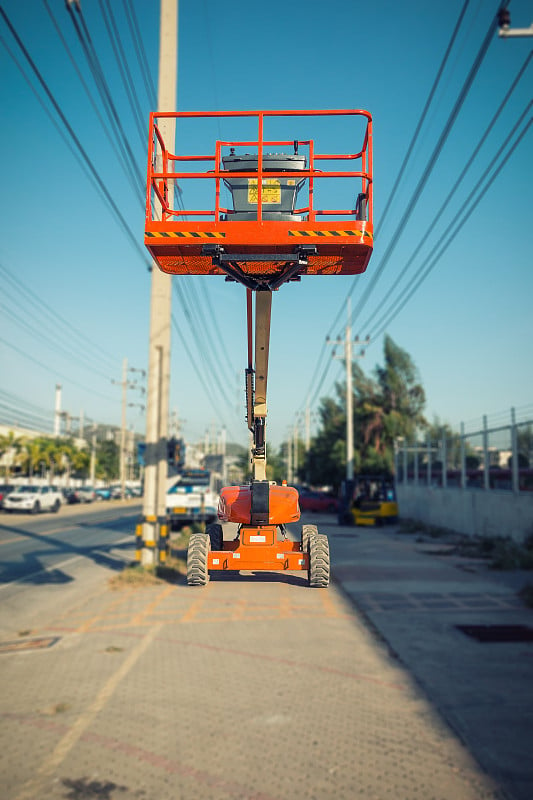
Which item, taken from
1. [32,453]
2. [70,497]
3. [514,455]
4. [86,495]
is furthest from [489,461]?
[32,453]

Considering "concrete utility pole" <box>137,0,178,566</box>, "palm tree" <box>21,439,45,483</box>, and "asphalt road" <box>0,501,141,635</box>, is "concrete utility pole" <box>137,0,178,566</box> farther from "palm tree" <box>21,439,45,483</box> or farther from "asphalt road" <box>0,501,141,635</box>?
"palm tree" <box>21,439,45,483</box>

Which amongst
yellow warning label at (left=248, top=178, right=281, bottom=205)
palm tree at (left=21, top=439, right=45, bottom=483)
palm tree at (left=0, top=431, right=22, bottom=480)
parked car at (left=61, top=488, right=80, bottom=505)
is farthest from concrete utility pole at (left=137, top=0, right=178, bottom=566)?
palm tree at (left=21, top=439, right=45, bottom=483)

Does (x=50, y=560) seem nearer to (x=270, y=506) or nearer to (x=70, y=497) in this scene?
(x=270, y=506)

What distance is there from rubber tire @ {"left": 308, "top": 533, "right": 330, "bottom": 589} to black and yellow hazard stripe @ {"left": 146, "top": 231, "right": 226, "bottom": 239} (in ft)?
6.02

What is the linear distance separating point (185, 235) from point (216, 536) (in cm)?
195

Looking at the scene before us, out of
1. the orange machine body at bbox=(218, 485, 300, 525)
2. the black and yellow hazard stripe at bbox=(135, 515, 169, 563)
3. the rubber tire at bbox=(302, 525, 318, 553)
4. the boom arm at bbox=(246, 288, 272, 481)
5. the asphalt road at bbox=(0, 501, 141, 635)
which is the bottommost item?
the asphalt road at bbox=(0, 501, 141, 635)

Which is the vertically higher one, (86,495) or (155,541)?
(86,495)

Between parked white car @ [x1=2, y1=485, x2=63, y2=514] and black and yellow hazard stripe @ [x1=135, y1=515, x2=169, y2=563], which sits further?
parked white car @ [x1=2, y1=485, x2=63, y2=514]

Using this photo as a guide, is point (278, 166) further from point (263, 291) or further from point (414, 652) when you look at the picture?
point (414, 652)

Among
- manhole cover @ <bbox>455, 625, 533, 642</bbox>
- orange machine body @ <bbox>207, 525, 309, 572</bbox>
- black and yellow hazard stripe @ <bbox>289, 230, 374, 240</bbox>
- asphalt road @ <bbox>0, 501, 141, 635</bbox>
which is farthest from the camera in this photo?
manhole cover @ <bbox>455, 625, 533, 642</bbox>

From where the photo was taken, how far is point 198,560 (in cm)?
365

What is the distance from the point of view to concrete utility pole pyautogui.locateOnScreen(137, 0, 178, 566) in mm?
5129

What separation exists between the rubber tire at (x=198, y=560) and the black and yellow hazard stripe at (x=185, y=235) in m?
1.68

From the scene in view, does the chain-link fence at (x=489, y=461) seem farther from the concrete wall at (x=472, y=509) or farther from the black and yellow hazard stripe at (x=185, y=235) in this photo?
the black and yellow hazard stripe at (x=185, y=235)
